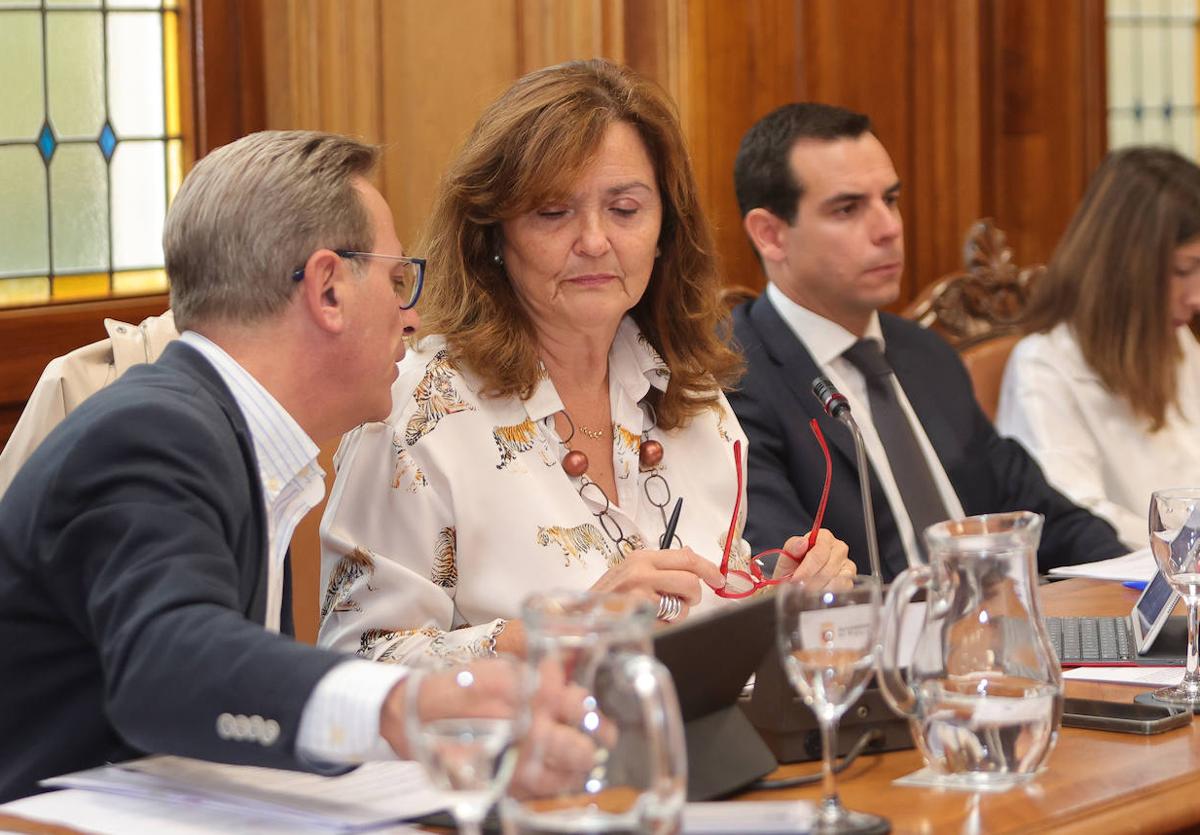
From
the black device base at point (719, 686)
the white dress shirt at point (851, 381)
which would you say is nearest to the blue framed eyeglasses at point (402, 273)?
the black device base at point (719, 686)

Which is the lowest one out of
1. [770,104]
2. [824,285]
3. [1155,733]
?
[1155,733]

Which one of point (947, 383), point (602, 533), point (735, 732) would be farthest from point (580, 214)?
point (947, 383)

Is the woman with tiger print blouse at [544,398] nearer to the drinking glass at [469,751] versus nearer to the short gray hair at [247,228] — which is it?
the short gray hair at [247,228]

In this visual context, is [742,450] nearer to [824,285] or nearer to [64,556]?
[824,285]

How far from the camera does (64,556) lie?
1427 mm

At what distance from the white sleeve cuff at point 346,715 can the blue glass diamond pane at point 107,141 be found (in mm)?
2054

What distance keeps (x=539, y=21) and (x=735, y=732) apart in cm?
242

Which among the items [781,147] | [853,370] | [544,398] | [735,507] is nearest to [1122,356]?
[853,370]

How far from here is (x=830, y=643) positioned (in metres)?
1.29

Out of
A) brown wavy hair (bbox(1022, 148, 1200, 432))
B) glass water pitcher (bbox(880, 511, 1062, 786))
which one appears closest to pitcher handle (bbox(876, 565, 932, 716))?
glass water pitcher (bbox(880, 511, 1062, 786))

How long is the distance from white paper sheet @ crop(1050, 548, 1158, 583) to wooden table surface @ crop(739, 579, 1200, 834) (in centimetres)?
81

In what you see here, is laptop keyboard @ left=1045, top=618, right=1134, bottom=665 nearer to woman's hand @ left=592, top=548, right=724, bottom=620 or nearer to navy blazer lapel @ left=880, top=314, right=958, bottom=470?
woman's hand @ left=592, top=548, right=724, bottom=620

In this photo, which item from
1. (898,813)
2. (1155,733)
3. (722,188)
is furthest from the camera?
(722,188)

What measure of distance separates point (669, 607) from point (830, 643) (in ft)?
1.95
